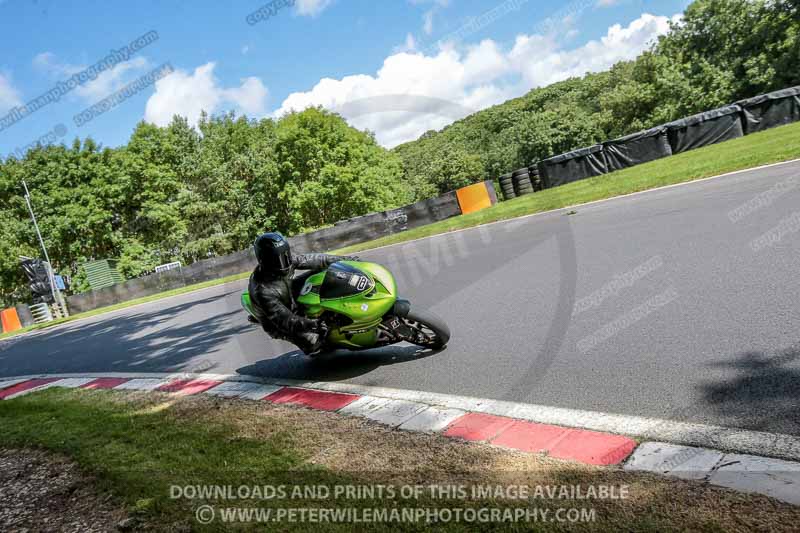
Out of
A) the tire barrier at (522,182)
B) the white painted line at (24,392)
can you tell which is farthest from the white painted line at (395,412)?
the tire barrier at (522,182)

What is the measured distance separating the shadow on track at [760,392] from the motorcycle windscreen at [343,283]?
10.1 feet

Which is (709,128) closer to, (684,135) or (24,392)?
(684,135)

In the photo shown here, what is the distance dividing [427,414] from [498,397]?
57 cm

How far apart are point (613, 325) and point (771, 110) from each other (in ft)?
69.7

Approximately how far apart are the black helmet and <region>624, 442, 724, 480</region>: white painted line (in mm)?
3801

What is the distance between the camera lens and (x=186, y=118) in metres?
53.4

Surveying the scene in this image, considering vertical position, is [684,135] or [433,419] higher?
[684,135]

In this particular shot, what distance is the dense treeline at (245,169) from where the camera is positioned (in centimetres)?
4545

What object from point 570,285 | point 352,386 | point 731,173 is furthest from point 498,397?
point 731,173

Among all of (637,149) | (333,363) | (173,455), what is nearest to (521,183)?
(637,149)

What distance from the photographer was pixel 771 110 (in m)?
21.8

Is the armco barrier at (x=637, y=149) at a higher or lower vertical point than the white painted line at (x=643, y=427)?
higher

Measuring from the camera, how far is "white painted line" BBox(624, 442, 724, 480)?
9.32ft
